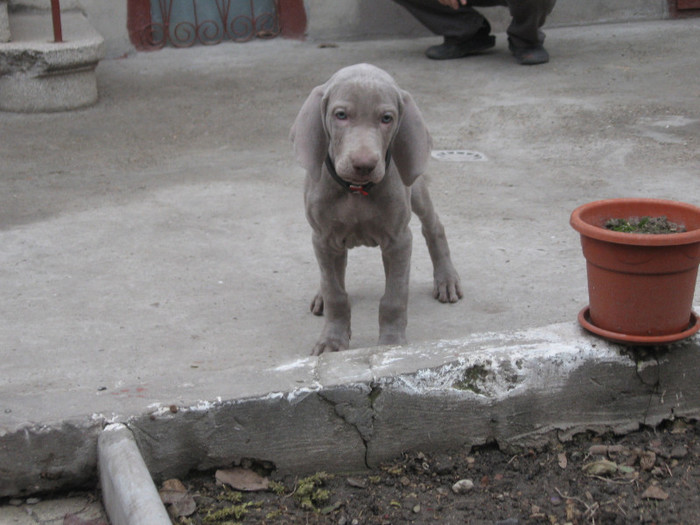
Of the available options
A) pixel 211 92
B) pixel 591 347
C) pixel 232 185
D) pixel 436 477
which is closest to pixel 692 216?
pixel 591 347

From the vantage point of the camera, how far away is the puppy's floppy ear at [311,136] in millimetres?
3377

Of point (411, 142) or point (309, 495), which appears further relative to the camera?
point (411, 142)

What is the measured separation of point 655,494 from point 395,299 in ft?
4.26

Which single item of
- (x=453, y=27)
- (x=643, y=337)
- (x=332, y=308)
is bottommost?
(x=332, y=308)

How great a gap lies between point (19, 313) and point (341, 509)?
77.0 inches

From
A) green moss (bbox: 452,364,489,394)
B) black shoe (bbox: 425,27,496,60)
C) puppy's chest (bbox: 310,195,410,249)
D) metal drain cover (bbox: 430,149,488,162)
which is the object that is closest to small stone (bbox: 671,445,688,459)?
green moss (bbox: 452,364,489,394)

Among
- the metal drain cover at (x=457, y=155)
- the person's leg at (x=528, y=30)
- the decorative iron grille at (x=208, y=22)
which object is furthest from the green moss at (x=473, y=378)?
the decorative iron grille at (x=208, y=22)

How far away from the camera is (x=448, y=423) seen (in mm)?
3053

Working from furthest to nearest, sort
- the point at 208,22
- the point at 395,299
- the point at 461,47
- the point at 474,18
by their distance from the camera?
the point at 208,22 < the point at 461,47 < the point at 474,18 < the point at 395,299

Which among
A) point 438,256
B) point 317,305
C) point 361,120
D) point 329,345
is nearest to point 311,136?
point 361,120

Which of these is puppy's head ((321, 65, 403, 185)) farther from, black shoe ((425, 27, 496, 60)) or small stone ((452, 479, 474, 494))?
black shoe ((425, 27, 496, 60))

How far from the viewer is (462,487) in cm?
291

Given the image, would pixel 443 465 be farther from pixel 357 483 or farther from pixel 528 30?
pixel 528 30

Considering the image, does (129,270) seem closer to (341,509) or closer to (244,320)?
(244,320)
